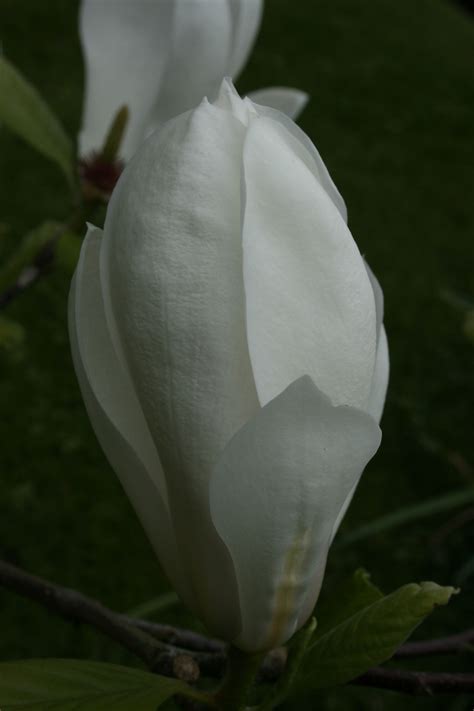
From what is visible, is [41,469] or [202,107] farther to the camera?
[41,469]

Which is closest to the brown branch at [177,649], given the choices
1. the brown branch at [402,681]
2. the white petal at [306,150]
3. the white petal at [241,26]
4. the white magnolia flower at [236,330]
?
the brown branch at [402,681]

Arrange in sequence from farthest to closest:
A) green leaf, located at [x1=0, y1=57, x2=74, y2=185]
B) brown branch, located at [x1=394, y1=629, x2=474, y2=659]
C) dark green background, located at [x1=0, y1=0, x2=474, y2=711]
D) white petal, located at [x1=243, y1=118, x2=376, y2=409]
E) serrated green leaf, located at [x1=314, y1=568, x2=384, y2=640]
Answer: dark green background, located at [x1=0, y1=0, x2=474, y2=711]
green leaf, located at [x1=0, y1=57, x2=74, y2=185]
brown branch, located at [x1=394, y1=629, x2=474, y2=659]
serrated green leaf, located at [x1=314, y1=568, x2=384, y2=640]
white petal, located at [x1=243, y1=118, x2=376, y2=409]

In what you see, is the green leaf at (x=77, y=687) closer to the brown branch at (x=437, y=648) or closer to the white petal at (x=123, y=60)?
the brown branch at (x=437, y=648)

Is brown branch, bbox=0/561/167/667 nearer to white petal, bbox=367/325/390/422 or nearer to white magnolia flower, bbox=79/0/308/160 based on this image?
white petal, bbox=367/325/390/422

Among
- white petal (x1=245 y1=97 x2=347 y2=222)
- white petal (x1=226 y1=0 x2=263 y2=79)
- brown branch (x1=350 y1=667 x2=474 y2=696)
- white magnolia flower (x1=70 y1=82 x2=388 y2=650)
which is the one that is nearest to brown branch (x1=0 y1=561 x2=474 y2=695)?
brown branch (x1=350 y1=667 x2=474 y2=696)

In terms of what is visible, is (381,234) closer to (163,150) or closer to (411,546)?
(411,546)

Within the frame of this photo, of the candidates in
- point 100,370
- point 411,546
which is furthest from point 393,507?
point 100,370

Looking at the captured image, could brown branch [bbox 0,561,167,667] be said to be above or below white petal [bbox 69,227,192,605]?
below

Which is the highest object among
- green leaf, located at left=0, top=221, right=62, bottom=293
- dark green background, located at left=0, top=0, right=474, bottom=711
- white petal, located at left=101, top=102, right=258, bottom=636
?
white petal, located at left=101, top=102, right=258, bottom=636
